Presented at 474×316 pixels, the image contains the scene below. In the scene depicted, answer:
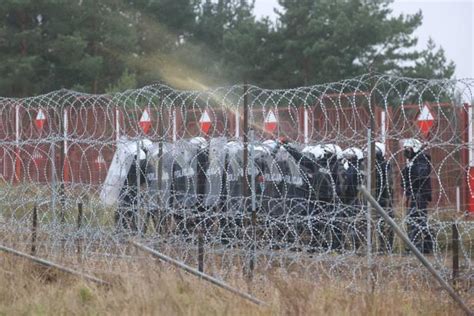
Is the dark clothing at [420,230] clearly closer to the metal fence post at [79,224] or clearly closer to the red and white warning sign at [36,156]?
the metal fence post at [79,224]

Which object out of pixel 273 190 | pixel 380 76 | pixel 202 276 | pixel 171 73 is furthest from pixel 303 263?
pixel 171 73

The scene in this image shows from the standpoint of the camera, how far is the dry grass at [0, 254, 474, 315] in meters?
5.64

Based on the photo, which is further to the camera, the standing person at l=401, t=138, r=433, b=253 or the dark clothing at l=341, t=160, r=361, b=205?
the dark clothing at l=341, t=160, r=361, b=205

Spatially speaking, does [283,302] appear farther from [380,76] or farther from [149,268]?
[380,76]

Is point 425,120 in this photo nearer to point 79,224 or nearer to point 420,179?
point 420,179

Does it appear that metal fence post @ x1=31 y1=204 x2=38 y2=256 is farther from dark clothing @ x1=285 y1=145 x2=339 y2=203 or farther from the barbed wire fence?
dark clothing @ x1=285 y1=145 x2=339 y2=203

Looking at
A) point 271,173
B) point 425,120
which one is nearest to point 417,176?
point 425,120

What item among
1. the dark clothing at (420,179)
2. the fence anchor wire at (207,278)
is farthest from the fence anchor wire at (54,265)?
the dark clothing at (420,179)

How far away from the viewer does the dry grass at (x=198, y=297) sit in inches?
222

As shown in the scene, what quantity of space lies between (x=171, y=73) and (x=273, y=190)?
20.7m

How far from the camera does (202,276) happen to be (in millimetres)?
6062

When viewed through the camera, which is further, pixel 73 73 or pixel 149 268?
pixel 73 73

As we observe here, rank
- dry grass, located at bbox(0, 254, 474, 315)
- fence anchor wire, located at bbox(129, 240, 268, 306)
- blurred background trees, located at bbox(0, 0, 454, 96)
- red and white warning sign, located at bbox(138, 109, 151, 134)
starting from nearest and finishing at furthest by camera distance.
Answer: dry grass, located at bbox(0, 254, 474, 315)
fence anchor wire, located at bbox(129, 240, 268, 306)
red and white warning sign, located at bbox(138, 109, 151, 134)
blurred background trees, located at bbox(0, 0, 454, 96)

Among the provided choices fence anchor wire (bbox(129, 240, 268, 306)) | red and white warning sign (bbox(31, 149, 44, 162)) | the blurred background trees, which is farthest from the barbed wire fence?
the blurred background trees
